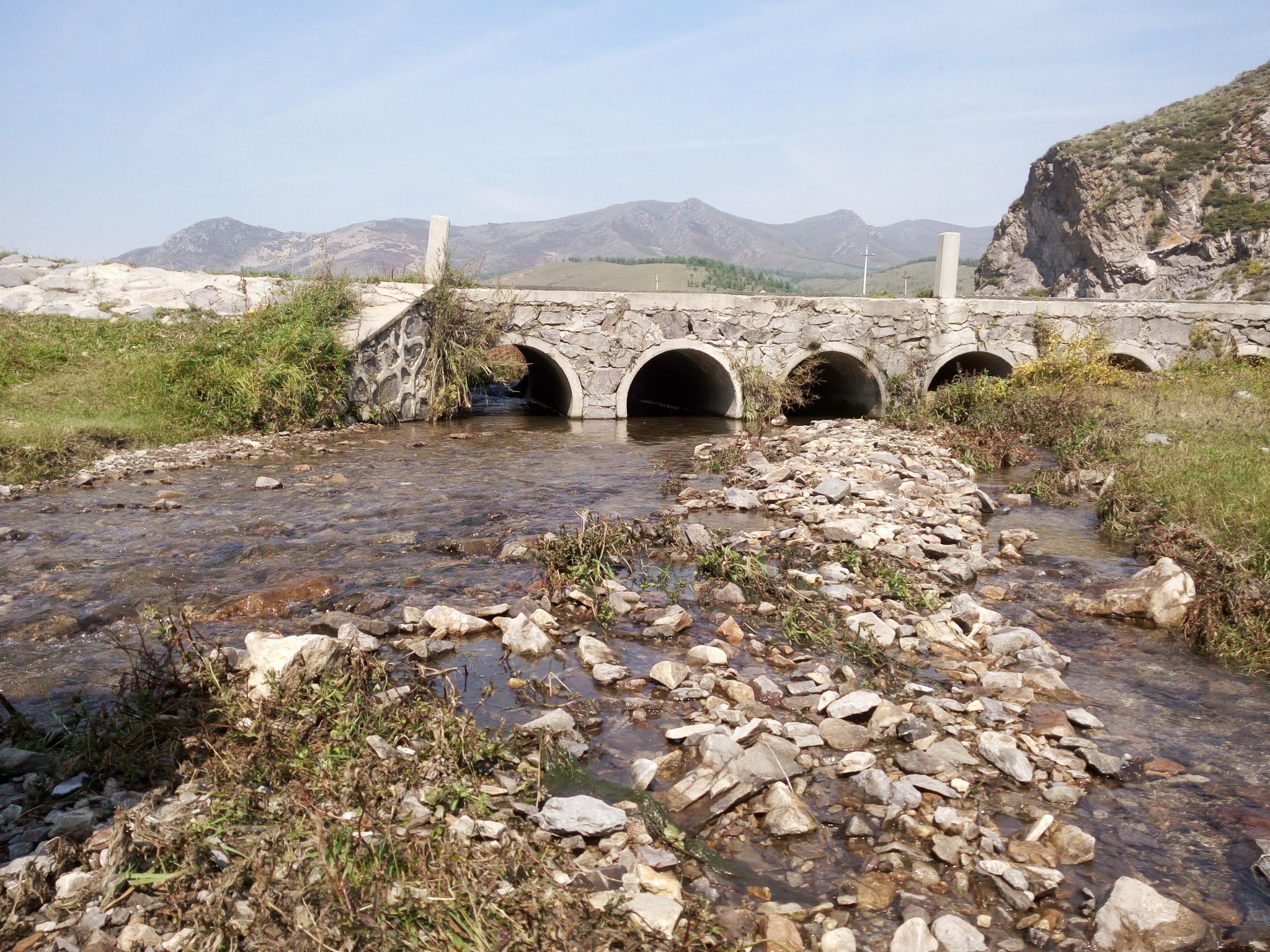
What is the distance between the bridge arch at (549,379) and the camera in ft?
57.7

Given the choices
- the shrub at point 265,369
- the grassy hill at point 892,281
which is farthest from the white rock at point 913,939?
the grassy hill at point 892,281

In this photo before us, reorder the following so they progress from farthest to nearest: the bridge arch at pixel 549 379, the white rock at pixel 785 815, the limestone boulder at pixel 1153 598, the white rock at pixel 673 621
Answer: the bridge arch at pixel 549 379 → the limestone boulder at pixel 1153 598 → the white rock at pixel 673 621 → the white rock at pixel 785 815

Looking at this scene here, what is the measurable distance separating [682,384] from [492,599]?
16.4 metres

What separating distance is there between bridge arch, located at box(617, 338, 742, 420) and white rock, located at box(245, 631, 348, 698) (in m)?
13.6

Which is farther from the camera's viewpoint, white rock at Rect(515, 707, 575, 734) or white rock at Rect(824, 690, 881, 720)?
white rock at Rect(824, 690, 881, 720)

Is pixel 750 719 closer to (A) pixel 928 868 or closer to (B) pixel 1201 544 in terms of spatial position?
(A) pixel 928 868

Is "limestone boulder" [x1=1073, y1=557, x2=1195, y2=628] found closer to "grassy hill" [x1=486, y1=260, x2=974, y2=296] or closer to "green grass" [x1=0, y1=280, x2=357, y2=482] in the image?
"green grass" [x1=0, y1=280, x2=357, y2=482]

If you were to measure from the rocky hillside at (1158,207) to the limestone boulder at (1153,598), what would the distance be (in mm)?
28476

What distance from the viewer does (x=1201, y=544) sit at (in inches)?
298

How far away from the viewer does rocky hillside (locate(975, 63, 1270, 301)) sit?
33.8m

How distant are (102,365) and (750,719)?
1396cm

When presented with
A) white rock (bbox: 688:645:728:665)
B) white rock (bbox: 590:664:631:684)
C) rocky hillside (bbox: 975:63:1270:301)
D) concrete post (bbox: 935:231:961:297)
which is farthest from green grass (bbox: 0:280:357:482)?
rocky hillside (bbox: 975:63:1270:301)

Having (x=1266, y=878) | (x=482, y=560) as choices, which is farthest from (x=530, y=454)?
(x=1266, y=878)

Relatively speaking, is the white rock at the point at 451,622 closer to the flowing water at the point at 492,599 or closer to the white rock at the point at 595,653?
the flowing water at the point at 492,599
